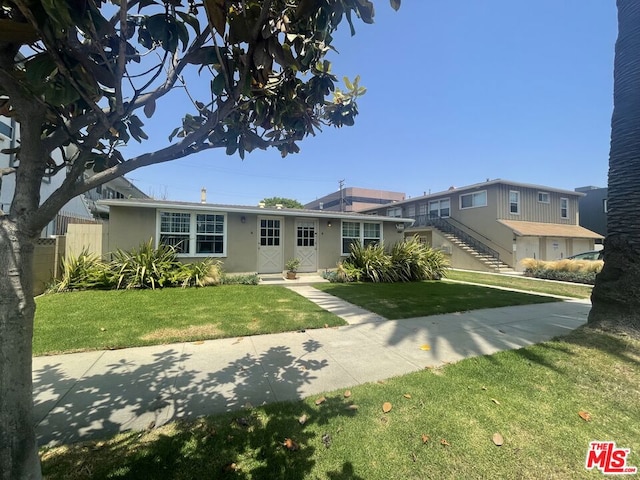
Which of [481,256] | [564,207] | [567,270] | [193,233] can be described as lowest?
[567,270]

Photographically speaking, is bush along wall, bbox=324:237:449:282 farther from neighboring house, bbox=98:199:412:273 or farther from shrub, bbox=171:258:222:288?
shrub, bbox=171:258:222:288

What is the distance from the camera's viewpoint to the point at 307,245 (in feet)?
42.9

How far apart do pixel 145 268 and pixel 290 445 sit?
854cm

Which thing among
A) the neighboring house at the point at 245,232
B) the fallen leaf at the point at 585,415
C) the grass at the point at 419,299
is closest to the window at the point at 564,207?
the neighboring house at the point at 245,232

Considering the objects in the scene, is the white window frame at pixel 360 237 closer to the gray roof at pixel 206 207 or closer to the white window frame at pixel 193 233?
the gray roof at pixel 206 207

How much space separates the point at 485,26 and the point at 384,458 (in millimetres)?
9552

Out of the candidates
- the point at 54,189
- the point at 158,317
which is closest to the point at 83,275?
the point at 158,317

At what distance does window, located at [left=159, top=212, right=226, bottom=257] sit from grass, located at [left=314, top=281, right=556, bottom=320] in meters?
4.56

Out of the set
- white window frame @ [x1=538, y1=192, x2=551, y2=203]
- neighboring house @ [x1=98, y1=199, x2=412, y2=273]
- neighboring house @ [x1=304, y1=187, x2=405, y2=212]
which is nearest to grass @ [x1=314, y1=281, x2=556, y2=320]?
neighboring house @ [x1=98, y1=199, x2=412, y2=273]

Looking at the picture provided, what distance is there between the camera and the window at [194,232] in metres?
10.7

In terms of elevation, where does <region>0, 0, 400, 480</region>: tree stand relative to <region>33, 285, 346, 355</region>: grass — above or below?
above

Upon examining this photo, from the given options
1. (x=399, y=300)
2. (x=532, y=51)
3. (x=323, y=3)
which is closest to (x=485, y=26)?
(x=532, y=51)

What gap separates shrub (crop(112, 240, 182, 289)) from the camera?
347 inches

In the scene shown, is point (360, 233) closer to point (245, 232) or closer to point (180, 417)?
point (245, 232)
